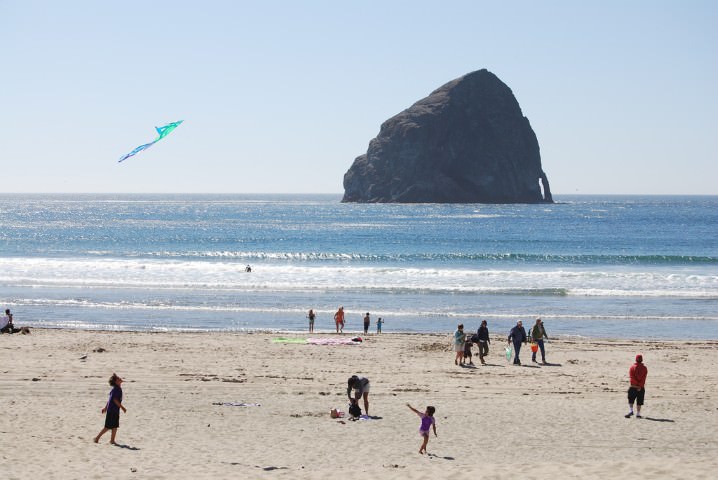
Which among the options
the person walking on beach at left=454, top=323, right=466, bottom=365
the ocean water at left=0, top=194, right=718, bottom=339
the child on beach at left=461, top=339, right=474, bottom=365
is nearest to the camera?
the person walking on beach at left=454, top=323, right=466, bottom=365

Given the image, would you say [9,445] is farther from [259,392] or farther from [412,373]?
[412,373]

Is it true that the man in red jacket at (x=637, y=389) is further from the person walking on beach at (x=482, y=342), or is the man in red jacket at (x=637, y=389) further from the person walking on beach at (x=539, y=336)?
the person walking on beach at (x=482, y=342)

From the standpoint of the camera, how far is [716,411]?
46.1 feet

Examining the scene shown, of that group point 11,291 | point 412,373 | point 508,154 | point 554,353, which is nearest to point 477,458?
point 412,373

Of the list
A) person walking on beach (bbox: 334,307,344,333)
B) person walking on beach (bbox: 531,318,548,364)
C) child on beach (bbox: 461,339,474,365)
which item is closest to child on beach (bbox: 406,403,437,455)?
child on beach (bbox: 461,339,474,365)

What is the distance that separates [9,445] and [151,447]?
6.45 ft

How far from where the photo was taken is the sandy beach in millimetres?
10586

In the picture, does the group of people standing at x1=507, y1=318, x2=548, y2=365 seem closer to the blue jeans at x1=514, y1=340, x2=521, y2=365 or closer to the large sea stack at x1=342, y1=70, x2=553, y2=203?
the blue jeans at x1=514, y1=340, x2=521, y2=365

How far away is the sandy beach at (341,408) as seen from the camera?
417 inches

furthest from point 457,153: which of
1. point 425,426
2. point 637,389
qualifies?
point 425,426

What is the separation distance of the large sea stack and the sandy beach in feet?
496

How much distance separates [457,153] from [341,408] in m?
162

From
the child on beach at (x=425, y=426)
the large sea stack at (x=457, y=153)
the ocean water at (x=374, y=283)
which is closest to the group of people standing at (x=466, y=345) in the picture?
the ocean water at (x=374, y=283)

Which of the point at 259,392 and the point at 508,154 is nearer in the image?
the point at 259,392
